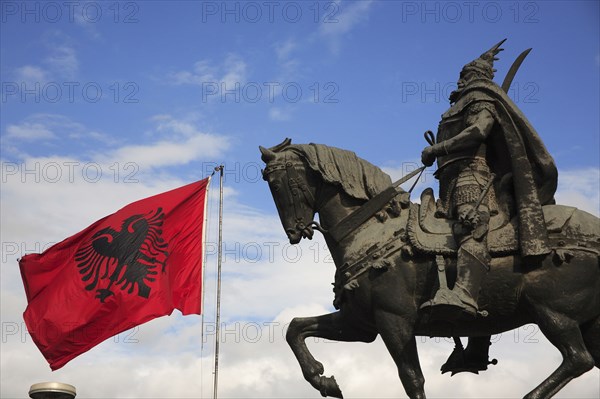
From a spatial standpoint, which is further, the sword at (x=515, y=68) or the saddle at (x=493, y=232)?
the sword at (x=515, y=68)

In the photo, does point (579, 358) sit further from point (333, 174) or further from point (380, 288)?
point (333, 174)

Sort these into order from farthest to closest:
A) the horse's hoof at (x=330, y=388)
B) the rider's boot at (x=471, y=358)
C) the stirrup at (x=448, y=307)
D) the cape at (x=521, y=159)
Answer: the rider's boot at (x=471, y=358) < the horse's hoof at (x=330, y=388) < the cape at (x=521, y=159) < the stirrup at (x=448, y=307)

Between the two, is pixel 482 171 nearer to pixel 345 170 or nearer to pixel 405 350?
pixel 345 170

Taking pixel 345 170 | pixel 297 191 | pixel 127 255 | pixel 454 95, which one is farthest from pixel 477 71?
pixel 127 255

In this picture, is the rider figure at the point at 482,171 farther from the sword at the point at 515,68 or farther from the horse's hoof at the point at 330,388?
the horse's hoof at the point at 330,388

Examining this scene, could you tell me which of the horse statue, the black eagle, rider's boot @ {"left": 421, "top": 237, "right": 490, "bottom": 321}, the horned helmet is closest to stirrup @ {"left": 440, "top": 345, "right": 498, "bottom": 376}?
the horse statue

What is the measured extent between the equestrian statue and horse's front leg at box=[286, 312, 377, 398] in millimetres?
16

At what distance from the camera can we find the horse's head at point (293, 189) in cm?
1434

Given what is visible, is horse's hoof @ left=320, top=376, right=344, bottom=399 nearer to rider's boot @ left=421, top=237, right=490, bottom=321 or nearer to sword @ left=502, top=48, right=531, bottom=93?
rider's boot @ left=421, top=237, right=490, bottom=321

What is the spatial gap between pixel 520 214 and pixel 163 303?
8355mm

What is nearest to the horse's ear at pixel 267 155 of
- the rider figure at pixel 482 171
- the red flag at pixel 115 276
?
the rider figure at pixel 482 171

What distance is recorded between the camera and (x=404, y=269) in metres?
13.6

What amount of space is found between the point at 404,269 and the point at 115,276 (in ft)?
26.0

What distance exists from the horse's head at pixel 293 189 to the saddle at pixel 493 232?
1482 millimetres
